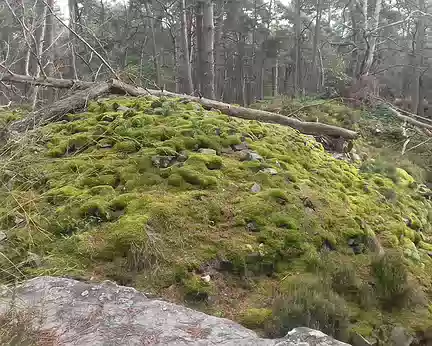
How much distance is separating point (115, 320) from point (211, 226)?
1568mm

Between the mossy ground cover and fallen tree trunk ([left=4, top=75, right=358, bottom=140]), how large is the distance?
0.54 meters

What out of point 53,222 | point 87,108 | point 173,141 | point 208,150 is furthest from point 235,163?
point 87,108

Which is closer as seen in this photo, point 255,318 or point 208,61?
point 255,318

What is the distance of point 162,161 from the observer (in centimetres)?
484

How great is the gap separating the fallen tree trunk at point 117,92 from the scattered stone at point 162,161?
1.83m

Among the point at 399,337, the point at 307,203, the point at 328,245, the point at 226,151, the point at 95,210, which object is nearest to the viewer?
the point at 399,337

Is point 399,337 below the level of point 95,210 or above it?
below

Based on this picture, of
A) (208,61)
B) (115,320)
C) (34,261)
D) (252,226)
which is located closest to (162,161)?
(252,226)

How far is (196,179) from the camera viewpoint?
182 inches

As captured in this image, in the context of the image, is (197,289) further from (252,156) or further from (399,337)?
(252,156)

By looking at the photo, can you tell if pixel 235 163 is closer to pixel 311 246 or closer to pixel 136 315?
pixel 311 246

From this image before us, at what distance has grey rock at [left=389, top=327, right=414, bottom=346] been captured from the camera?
10.8 ft

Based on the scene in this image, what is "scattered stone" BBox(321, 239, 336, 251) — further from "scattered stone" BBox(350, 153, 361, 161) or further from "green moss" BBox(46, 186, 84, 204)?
"scattered stone" BBox(350, 153, 361, 161)

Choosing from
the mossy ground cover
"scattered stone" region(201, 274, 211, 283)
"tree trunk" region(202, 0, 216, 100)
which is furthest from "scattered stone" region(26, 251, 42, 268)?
"tree trunk" region(202, 0, 216, 100)
